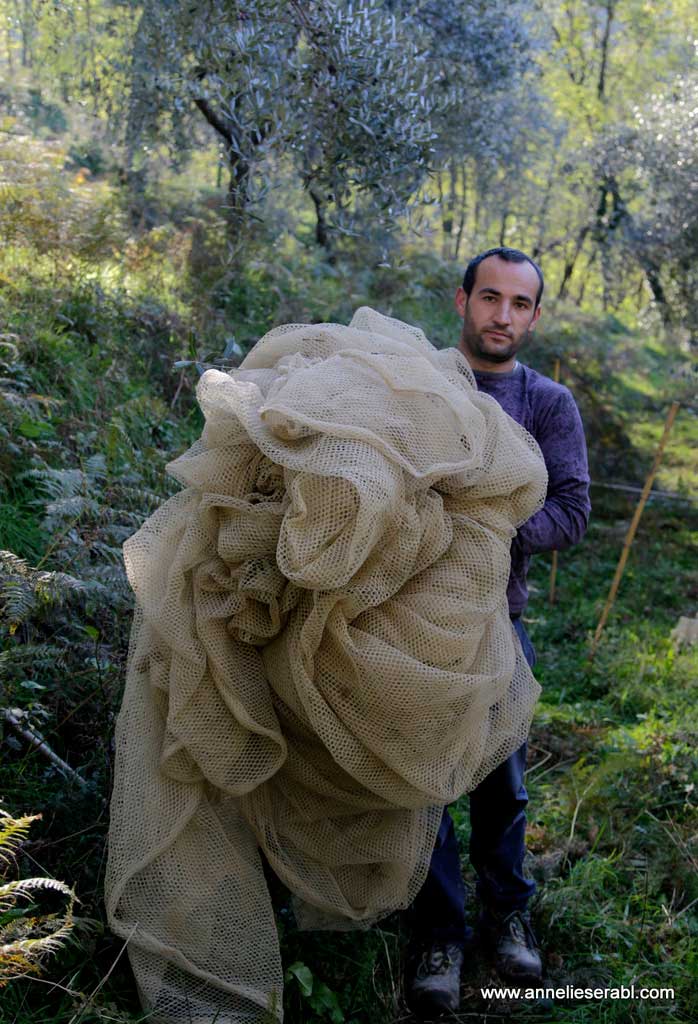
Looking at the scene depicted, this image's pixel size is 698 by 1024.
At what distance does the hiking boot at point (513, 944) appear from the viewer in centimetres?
347

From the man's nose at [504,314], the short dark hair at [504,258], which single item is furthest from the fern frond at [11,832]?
the short dark hair at [504,258]

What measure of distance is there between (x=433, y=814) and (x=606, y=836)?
181 centimetres

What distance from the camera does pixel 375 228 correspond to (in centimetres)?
675

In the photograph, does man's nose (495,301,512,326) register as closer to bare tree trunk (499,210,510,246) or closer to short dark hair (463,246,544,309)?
short dark hair (463,246,544,309)

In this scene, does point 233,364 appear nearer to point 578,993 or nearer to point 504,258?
point 504,258

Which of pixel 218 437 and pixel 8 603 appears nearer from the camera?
pixel 218 437

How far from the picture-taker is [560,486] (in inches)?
133

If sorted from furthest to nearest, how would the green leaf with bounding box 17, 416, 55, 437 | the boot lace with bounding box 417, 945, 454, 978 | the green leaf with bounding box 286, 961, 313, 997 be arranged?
the green leaf with bounding box 17, 416, 55, 437 → the boot lace with bounding box 417, 945, 454, 978 → the green leaf with bounding box 286, 961, 313, 997

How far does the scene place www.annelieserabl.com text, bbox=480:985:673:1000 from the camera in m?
3.39

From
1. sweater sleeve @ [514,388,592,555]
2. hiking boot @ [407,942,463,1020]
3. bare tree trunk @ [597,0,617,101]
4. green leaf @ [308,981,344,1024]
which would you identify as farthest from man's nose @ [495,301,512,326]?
bare tree trunk @ [597,0,617,101]

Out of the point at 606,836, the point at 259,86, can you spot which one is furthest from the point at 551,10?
the point at 606,836

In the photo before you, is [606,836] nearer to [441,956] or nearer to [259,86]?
[441,956]

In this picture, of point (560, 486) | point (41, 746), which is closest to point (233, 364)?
point (560, 486)

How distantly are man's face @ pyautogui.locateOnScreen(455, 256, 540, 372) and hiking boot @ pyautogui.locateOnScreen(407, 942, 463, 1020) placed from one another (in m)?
2.05
